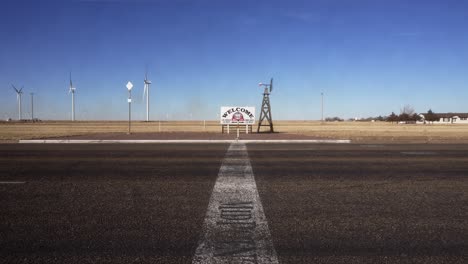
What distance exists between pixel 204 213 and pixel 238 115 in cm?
2437

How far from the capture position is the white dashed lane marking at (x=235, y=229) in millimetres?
3635

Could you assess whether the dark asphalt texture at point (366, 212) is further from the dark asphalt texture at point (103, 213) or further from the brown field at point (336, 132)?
the brown field at point (336, 132)

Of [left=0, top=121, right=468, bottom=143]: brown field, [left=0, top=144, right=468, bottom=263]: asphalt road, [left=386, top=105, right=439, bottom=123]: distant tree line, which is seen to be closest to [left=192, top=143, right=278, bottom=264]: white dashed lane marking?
[left=0, top=144, right=468, bottom=263]: asphalt road

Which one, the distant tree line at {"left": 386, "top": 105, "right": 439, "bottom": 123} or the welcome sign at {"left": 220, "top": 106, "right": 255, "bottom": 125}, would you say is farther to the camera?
the distant tree line at {"left": 386, "top": 105, "right": 439, "bottom": 123}

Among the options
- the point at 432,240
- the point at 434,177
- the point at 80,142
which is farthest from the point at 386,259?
the point at 80,142

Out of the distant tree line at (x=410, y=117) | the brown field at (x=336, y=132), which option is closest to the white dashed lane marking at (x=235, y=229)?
the brown field at (x=336, y=132)

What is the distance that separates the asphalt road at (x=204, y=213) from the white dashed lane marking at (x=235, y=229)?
0.40ft

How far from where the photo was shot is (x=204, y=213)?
513 cm

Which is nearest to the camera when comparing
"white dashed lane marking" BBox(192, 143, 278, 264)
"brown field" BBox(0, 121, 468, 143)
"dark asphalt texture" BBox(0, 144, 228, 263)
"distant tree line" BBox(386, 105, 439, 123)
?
"white dashed lane marking" BBox(192, 143, 278, 264)

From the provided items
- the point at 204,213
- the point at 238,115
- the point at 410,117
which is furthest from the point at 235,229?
the point at 410,117

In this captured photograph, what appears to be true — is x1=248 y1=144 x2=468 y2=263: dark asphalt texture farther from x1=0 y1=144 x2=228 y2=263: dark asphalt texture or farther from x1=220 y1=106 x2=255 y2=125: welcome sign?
x1=220 y1=106 x2=255 y2=125: welcome sign

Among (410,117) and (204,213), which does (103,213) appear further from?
(410,117)

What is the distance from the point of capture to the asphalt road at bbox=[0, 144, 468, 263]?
3771 mm

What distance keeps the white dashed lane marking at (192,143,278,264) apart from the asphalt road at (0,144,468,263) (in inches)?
4.8
